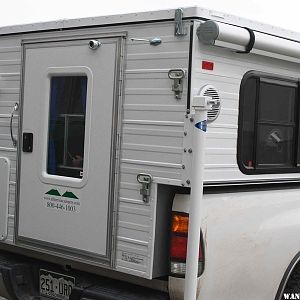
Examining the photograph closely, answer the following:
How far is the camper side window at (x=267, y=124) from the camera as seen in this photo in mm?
3824

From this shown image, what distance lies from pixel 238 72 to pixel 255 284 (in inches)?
56.3

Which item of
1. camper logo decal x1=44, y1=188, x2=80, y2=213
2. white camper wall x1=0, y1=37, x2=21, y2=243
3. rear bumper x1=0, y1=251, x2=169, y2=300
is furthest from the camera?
white camper wall x1=0, y1=37, x2=21, y2=243

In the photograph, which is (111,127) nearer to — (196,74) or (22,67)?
(196,74)

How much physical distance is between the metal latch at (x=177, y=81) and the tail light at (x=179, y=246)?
0.73 meters

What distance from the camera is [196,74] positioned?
134 inches

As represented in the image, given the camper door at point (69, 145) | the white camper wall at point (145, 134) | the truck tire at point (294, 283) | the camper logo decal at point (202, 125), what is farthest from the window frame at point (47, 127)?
the truck tire at point (294, 283)

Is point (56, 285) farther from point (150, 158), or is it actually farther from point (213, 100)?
point (213, 100)

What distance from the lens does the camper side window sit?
12.5ft

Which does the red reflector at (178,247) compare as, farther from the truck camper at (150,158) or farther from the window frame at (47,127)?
the window frame at (47,127)

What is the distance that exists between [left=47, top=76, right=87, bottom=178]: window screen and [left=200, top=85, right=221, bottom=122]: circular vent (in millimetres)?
924

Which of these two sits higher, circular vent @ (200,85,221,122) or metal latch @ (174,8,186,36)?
metal latch @ (174,8,186,36)

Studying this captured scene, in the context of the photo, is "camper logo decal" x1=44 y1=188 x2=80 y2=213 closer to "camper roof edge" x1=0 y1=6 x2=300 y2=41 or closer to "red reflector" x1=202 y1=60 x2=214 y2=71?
"camper roof edge" x1=0 y1=6 x2=300 y2=41

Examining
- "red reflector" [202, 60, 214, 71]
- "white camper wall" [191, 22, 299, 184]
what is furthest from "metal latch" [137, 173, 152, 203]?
"red reflector" [202, 60, 214, 71]

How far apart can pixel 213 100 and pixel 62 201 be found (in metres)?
1.32
